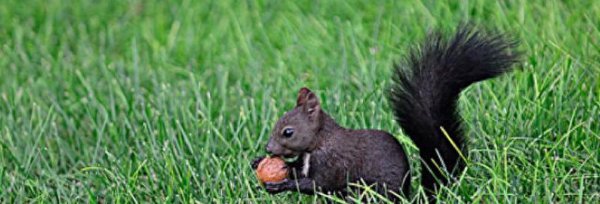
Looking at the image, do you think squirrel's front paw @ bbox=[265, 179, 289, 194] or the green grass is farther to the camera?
the green grass

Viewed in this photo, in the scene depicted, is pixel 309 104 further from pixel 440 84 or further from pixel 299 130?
pixel 440 84

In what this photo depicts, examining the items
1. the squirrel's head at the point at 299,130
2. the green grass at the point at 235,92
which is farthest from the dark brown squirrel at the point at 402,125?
the green grass at the point at 235,92

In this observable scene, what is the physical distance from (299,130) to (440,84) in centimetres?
48

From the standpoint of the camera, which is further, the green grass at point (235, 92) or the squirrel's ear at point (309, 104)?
the green grass at point (235, 92)

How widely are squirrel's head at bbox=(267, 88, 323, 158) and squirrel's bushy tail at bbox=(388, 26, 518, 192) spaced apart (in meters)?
0.28

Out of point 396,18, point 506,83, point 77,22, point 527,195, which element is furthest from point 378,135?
point 77,22

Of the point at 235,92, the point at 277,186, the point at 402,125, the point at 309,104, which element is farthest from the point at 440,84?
the point at 235,92

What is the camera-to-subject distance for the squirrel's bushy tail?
3539mm

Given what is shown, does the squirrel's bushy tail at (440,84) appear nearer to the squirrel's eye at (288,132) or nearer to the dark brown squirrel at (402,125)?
the dark brown squirrel at (402,125)

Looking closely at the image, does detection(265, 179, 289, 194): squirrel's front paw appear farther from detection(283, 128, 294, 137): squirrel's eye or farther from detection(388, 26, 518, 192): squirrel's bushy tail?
detection(388, 26, 518, 192): squirrel's bushy tail

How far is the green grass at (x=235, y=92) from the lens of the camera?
3.97 m

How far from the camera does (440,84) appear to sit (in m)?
3.60

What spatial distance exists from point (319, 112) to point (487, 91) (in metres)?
1.20

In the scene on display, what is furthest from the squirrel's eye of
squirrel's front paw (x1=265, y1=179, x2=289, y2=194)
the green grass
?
the green grass
